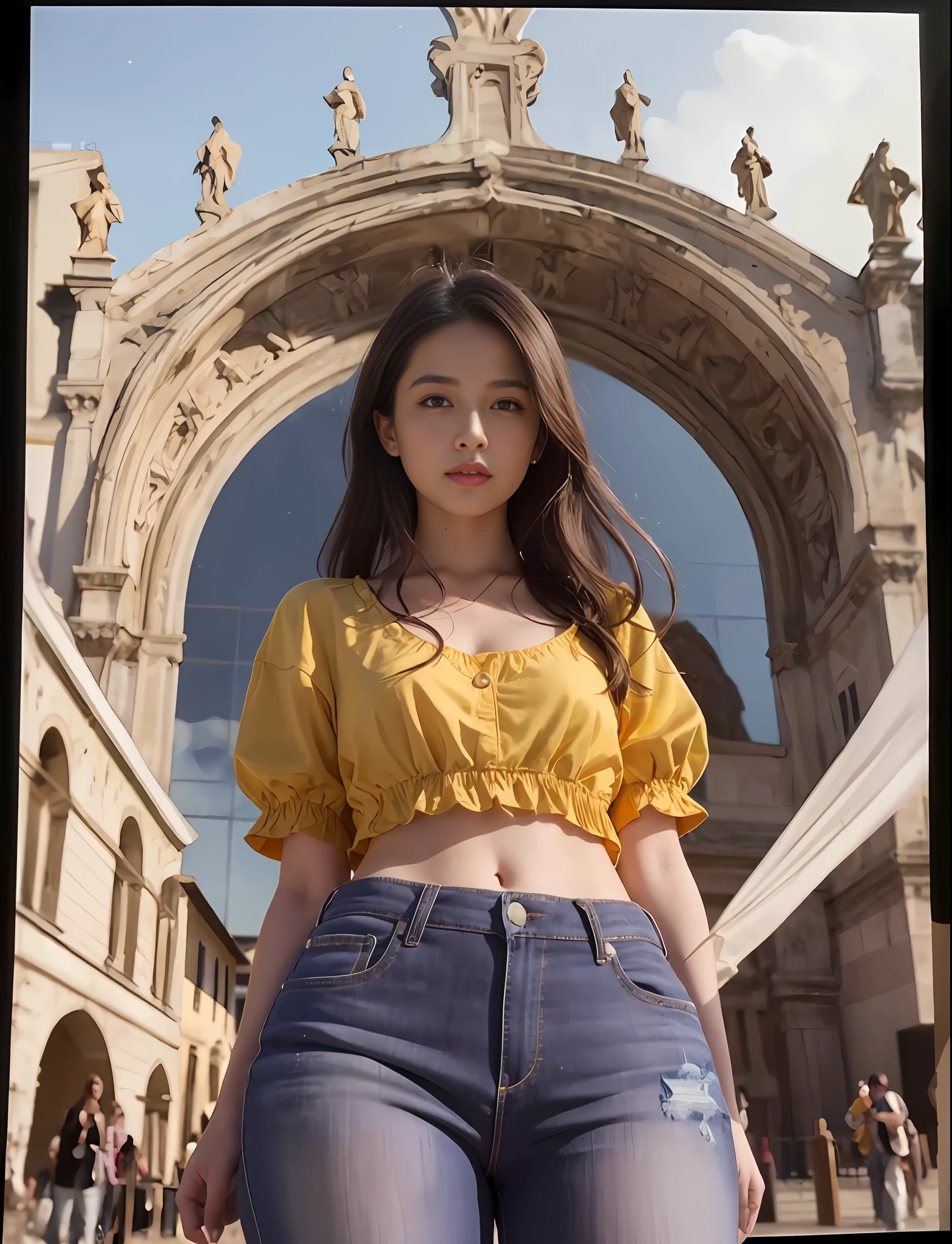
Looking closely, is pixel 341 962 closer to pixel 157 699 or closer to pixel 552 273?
pixel 157 699

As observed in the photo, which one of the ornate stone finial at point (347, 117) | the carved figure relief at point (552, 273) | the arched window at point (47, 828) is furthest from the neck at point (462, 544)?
the carved figure relief at point (552, 273)

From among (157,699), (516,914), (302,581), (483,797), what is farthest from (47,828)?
(516,914)

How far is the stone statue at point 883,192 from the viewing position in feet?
13.6

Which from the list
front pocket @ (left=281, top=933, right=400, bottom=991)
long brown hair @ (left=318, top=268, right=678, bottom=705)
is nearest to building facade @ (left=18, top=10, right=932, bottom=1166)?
long brown hair @ (left=318, top=268, right=678, bottom=705)

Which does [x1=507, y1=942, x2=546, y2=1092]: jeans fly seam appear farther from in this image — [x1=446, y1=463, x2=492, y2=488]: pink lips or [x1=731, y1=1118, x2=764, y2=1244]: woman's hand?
[x1=446, y1=463, x2=492, y2=488]: pink lips

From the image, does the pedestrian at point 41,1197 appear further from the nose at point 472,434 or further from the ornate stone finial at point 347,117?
the ornate stone finial at point 347,117

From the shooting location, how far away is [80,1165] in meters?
3.67

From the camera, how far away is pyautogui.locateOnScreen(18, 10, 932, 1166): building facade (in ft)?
14.5

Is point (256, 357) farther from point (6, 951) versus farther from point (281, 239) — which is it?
point (6, 951)

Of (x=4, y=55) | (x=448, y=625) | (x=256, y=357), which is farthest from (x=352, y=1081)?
(x=256, y=357)

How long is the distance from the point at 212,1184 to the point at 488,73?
179 inches

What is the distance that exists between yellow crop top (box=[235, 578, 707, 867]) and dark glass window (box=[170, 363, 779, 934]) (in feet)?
10.2

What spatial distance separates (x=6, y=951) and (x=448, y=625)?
1731 millimetres

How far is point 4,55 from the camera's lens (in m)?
2.25
